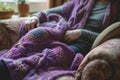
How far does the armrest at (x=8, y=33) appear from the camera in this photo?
79.4 inches

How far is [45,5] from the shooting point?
9.50 feet

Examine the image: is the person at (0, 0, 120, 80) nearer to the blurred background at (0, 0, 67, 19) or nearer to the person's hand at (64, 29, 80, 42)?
Result: the person's hand at (64, 29, 80, 42)

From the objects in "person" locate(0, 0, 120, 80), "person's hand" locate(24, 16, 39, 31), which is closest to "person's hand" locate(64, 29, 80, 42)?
"person" locate(0, 0, 120, 80)

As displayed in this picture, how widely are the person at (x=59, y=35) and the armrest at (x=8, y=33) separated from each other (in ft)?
0.20

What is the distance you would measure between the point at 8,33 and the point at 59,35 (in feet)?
1.48

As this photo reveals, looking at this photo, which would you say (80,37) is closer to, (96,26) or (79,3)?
(96,26)

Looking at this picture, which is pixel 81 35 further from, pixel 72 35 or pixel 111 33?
pixel 111 33

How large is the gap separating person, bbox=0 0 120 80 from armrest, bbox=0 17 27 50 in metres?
0.06

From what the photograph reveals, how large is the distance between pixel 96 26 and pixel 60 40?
35 cm

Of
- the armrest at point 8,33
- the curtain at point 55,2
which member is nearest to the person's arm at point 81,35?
the armrest at point 8,33

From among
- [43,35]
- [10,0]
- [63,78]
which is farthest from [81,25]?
[10,0]

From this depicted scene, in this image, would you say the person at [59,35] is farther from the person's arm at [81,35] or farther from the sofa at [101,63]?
the sofa at [101,63]

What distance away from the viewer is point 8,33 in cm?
205

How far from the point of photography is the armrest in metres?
2.02
